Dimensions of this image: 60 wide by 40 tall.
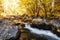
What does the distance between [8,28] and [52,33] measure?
637 mm

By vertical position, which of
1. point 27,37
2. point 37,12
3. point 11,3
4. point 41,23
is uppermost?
point 11,3

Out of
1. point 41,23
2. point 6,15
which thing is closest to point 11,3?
point 6,15

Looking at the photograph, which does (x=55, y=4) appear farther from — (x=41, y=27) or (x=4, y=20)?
(x=4, y=20)

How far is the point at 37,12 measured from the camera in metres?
2.27

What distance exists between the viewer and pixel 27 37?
223 cm

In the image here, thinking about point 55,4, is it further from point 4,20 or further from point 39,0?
point 4,20

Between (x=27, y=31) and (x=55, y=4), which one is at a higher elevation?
(x=55, y=4)

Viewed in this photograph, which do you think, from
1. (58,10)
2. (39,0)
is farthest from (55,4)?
(39,0)

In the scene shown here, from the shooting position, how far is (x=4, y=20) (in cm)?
229

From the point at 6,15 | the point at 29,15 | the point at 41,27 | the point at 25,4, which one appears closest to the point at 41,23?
the point at 41,27

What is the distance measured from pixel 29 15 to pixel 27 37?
12.6 inches

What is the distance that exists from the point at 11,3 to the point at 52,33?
2.44 feet

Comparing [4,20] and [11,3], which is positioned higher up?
[11,3]

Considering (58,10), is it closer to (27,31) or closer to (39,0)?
(39,0)
